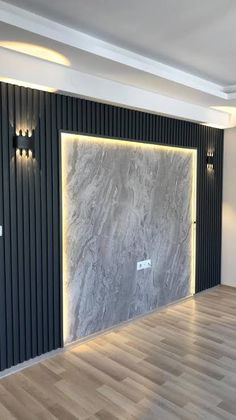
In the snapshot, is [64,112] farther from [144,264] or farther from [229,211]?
[229,211]

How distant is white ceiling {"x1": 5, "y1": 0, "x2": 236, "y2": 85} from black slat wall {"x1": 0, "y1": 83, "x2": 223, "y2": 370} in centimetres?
80

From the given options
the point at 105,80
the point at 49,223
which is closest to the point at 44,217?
the point at 49,223

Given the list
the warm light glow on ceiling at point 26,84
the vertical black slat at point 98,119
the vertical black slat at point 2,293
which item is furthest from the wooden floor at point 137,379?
the warm light glow on ceiling at point 26,84

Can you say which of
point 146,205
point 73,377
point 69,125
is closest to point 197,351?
point 73,377

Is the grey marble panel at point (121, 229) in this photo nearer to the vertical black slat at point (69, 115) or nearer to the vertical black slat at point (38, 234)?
the vertical black slat at point (69, 115)

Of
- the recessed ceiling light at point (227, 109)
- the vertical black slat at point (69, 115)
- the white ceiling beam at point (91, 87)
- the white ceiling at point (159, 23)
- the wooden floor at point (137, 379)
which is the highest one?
the white ceiling at point (159, 23)

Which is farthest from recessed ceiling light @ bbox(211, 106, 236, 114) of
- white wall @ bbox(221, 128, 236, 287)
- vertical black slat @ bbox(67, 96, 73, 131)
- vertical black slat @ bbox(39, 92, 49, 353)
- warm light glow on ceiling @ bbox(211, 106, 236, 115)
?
vertical black slat @ bbox(39, 92, 49, 353)

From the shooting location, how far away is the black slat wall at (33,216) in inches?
114

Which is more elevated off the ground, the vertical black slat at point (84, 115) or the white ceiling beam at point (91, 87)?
the white ceiling beam at point (91, 87)

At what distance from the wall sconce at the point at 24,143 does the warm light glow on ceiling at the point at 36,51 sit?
63 centimetres

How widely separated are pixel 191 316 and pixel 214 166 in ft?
7.50

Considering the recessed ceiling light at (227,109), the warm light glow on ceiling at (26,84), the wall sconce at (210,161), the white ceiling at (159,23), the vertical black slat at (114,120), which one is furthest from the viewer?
the wall sconce at (210,161)

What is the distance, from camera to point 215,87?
390 cm

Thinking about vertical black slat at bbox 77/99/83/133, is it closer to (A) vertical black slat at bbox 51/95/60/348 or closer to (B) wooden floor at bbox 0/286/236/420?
(A) vertical black slat at bbox 51/95/60/348
